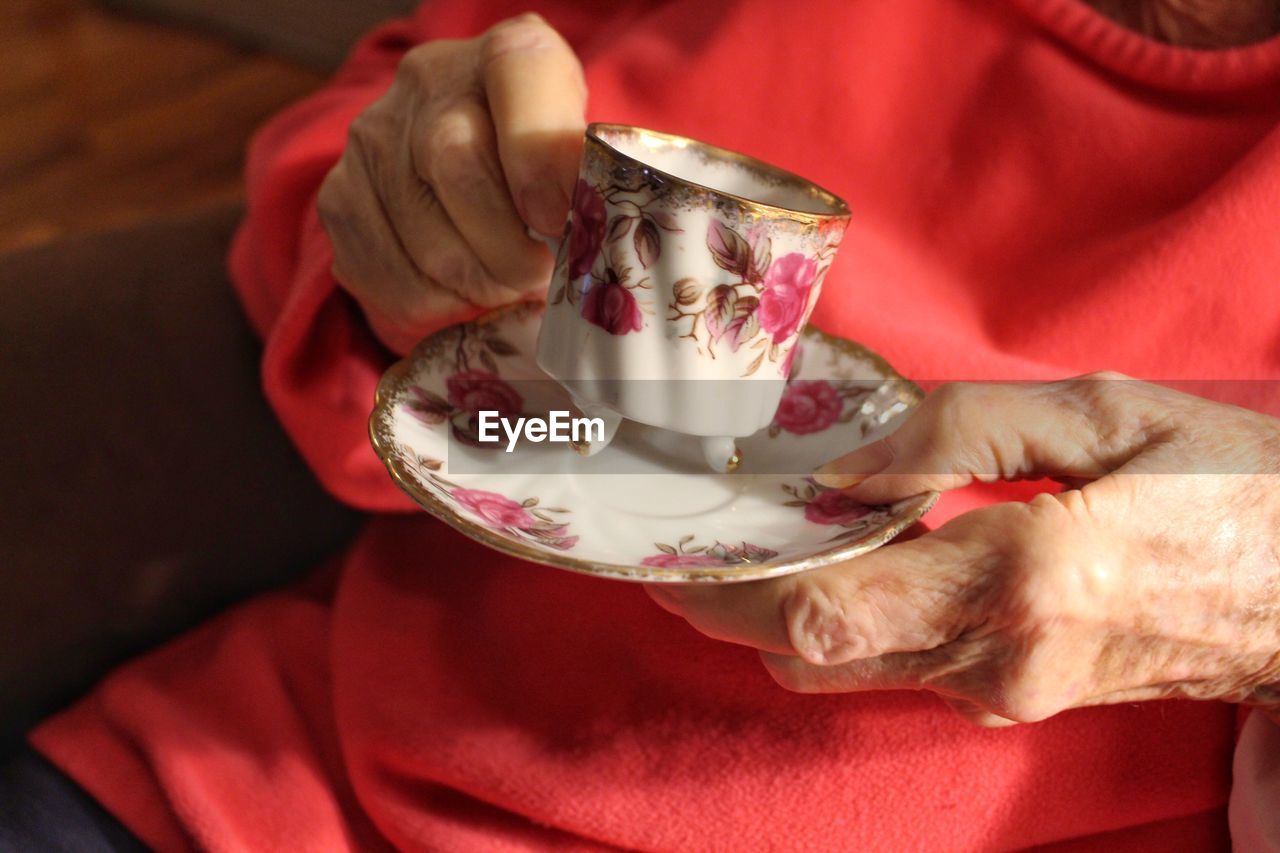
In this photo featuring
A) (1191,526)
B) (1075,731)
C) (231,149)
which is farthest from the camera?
(231,149)

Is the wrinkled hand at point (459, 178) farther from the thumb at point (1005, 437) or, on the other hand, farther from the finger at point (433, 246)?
the thumb at point (1005, 437)

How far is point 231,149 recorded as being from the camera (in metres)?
2.65

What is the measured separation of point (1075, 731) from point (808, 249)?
1.31 feet

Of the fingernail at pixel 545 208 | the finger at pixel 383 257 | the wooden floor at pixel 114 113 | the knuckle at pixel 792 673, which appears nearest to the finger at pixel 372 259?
the finger at pixel 383 257

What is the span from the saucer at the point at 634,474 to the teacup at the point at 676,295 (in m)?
0.04

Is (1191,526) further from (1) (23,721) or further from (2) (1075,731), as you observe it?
(1) (23,721)

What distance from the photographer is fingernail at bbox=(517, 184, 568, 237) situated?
2.39 feet

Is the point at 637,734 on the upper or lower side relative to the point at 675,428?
lower

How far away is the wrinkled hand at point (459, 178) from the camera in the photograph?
734 millimetres

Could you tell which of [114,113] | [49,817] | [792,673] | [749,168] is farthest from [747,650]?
[114,113]

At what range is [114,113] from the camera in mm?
2793

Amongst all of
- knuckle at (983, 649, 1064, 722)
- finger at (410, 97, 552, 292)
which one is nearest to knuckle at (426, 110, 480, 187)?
finger at (410, 97, 552, 292)

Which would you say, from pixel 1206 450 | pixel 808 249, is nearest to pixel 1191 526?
pixel 1206 450

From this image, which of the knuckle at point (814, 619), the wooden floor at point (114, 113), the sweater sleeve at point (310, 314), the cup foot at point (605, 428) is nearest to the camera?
the knuckle at point (814, 619)
